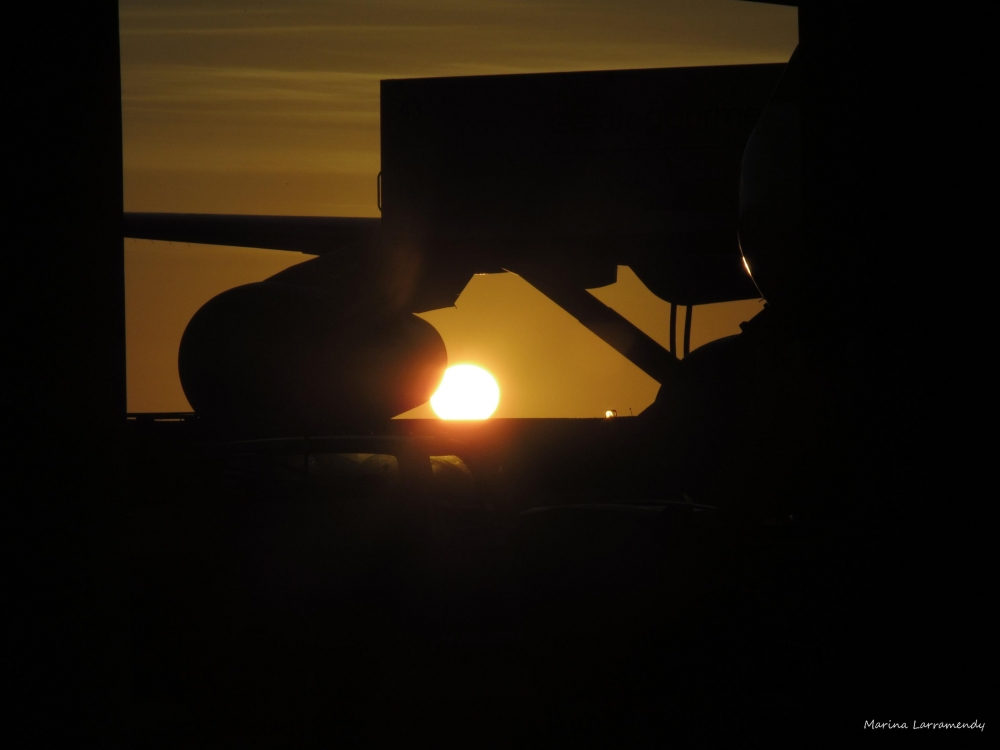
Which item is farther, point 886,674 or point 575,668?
point 575,668

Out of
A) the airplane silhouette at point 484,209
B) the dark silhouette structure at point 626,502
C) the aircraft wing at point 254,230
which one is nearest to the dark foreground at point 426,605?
the dark silhouette structure at point 626,502

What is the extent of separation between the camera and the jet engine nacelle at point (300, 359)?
1548cm

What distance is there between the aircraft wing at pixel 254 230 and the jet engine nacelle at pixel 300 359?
177cm

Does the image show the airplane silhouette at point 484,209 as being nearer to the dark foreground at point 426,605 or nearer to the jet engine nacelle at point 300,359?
the jet engine nacelle at point 300,359

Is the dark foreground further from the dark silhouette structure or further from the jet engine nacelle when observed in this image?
the jet engine nacelle

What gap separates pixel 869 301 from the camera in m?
2.83

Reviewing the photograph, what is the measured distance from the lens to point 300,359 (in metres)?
15.4

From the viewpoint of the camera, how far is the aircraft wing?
58.3 feet

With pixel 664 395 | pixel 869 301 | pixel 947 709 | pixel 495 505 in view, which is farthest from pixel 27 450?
pixel 664 395

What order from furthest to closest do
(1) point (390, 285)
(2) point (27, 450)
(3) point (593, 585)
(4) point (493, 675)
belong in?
(1) point (390, 285)
(3) point (593, 585)
(4) point (493, 675)
(2) point (27, 450)

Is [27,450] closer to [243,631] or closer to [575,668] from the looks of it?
[243,631]

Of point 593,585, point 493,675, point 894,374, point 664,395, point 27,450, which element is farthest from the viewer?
point 664,395

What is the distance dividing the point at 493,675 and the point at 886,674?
2886 mm

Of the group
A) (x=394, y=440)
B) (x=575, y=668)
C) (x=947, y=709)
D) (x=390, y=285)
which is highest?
(x=390, y=285)
